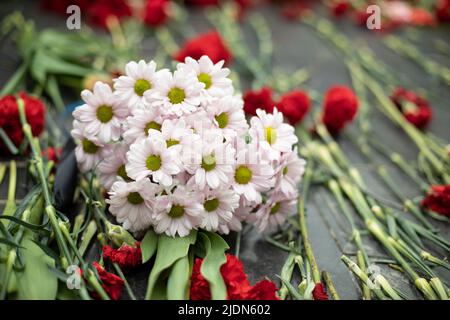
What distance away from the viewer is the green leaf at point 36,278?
749mm

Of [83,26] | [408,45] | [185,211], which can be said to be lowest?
[185,211]

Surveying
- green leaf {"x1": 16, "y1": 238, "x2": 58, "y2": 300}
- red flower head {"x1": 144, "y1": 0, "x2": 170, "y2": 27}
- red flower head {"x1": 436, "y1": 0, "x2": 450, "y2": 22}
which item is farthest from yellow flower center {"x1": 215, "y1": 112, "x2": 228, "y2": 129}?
red flower head {"x1": 436, "y1": 0, "x2": 450, "y2": 22}

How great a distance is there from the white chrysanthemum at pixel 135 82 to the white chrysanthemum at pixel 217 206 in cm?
21

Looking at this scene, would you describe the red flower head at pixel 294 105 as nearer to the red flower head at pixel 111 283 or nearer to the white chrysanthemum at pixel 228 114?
the white chrysanthemum at pixel 228 114

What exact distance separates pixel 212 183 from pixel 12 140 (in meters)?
0.55

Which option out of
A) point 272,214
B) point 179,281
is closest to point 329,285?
point 272,214

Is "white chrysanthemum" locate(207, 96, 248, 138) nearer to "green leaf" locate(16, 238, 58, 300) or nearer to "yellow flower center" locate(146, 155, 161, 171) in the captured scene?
"yellow flower center" locate(146, 155, 161, 171)

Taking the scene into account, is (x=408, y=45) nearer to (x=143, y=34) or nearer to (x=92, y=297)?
(x=143, y=34)

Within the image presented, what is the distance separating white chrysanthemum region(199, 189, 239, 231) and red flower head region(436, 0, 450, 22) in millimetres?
1558

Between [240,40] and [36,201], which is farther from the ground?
[240,40]

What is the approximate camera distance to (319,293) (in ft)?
2.65
